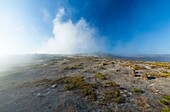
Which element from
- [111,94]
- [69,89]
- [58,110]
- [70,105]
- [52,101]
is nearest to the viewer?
[58,110]

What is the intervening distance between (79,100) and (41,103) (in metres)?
4.00

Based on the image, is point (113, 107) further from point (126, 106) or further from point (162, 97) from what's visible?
point (162, 97)

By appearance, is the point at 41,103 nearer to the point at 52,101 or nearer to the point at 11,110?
the point at 52,101

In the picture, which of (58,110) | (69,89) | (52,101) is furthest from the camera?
(69,89)

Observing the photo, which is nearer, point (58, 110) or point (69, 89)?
point (58, 110)

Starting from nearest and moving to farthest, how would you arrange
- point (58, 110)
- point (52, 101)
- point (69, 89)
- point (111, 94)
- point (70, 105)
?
point (58, 110) < point (70, 105) < point (52, 101) < point (111, 94) < point (69, 89)

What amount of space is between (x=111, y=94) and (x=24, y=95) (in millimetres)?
10892

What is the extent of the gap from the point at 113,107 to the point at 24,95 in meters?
11.1

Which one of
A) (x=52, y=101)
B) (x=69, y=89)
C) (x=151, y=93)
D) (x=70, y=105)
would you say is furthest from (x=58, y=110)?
(x=151, y=93)

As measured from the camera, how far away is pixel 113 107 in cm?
1180

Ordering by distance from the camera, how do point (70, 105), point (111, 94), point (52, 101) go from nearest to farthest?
point (70, 105)
point (52, 101)
point (111, 94)

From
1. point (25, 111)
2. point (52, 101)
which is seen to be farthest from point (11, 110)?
point (52, 101)

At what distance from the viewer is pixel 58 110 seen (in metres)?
11.5

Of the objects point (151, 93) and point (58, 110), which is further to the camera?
point (151, 93)
